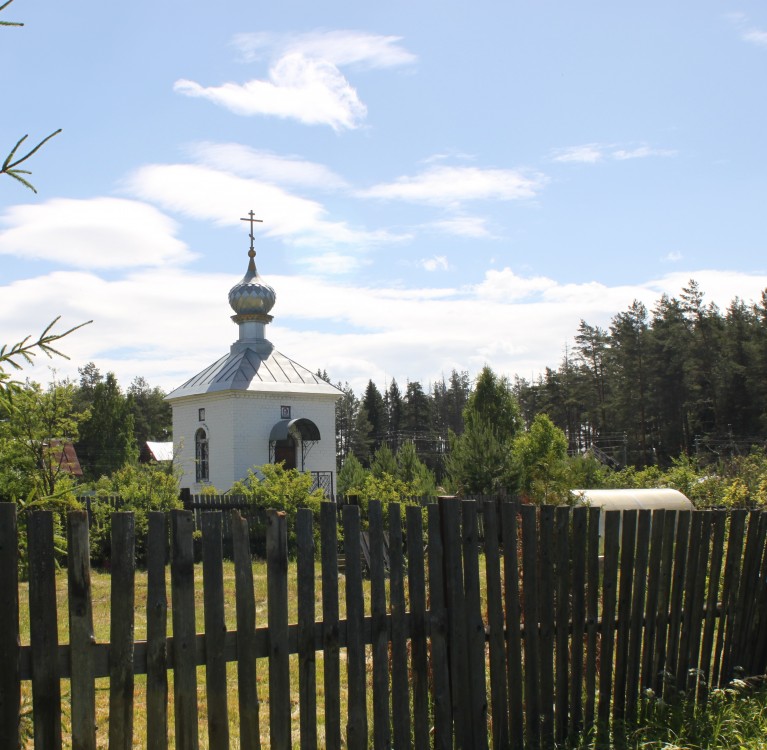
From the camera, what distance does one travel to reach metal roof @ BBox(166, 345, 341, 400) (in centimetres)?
2916

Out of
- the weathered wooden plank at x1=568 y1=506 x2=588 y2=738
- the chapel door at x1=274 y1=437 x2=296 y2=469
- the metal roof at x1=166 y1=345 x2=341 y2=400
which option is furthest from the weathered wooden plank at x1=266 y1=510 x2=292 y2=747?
the chapel door at x1=274 y1=437 x2=296 y2=469

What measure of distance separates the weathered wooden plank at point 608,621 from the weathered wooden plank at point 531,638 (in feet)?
1.90

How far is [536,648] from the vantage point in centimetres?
505

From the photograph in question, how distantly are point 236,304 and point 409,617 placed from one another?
28.1 meters

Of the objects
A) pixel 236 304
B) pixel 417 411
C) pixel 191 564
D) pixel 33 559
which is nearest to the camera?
pixel 33 559

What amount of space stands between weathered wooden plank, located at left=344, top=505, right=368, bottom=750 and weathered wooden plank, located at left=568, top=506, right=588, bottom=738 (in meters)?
1.67

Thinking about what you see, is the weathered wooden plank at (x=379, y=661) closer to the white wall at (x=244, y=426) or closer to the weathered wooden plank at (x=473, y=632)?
the weathered wooden plank at (x=473, y=632)

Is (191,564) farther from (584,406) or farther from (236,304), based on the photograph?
(584,406)

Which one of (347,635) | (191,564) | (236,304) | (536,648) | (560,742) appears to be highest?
(236,304)

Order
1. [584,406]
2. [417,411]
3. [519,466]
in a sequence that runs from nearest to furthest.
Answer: [519,466] → [584,406] → [417,411]

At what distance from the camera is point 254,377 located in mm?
29531

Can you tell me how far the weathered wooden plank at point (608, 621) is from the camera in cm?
545

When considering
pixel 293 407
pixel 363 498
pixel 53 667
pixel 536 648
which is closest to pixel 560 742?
pixel 536 648

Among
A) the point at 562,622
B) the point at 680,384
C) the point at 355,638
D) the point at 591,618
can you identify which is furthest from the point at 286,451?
the point at 680,384
